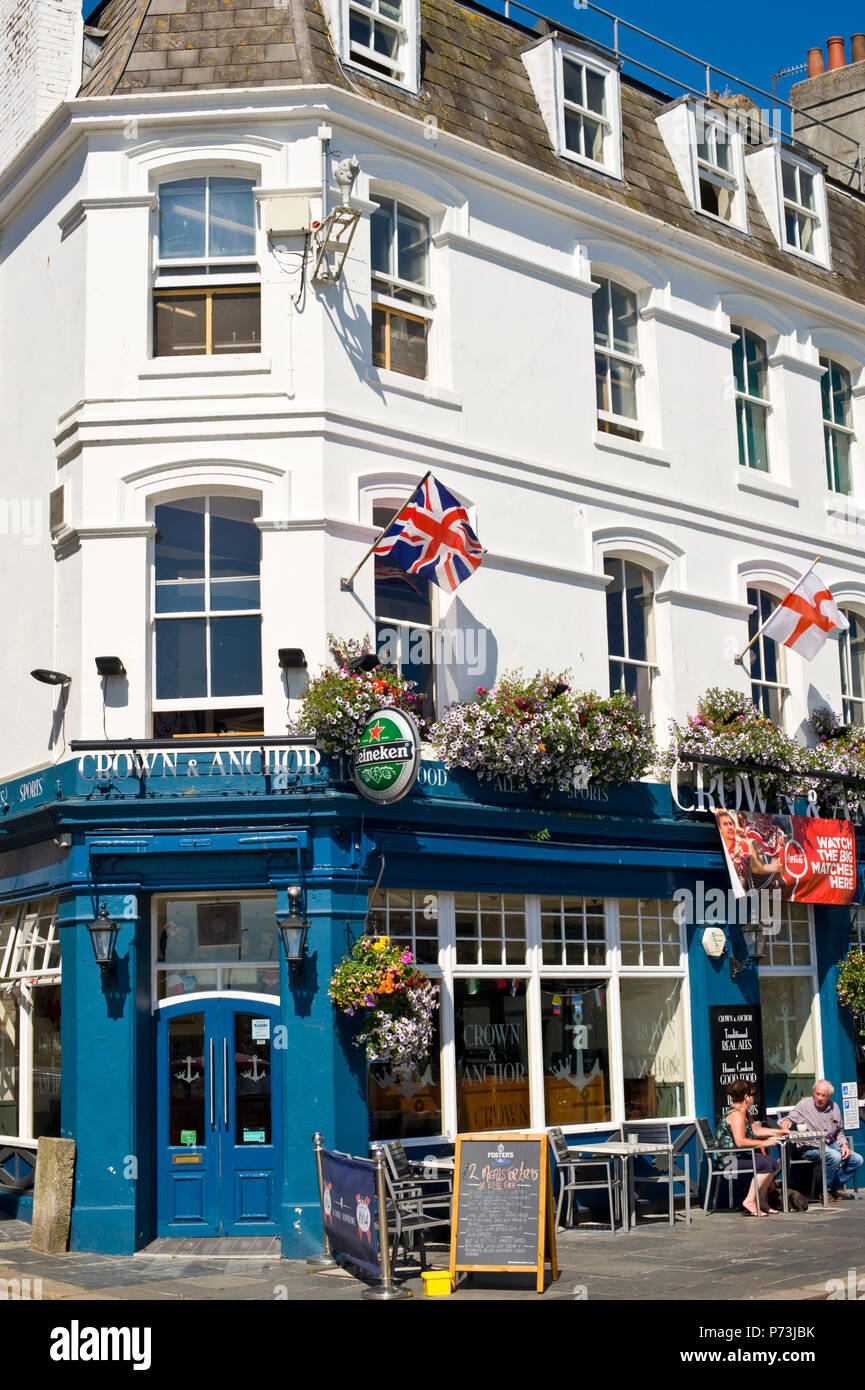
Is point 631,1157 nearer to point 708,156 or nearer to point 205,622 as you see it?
point 205,622

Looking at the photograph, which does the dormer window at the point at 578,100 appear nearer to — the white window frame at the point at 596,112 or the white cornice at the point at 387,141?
the white window frame at the point at 596,112

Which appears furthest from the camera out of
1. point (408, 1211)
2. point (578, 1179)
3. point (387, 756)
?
point (578, 1179)

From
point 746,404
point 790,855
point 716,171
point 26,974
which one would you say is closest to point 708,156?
point 716,171

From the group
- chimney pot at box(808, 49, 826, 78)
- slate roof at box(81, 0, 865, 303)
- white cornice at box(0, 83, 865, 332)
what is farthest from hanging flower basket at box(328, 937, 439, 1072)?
chimney pot at box(808, 49, 826, 78)

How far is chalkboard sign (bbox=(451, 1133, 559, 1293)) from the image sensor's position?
37.5ft

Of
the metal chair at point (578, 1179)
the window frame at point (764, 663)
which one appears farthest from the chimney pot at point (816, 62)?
the metal chair at point (578, 1179)

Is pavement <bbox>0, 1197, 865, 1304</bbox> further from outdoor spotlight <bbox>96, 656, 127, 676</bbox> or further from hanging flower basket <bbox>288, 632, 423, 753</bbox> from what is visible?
outdoor spotlight <bbox>96, 656, 127, 676</bbox>

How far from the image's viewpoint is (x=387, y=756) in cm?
1334

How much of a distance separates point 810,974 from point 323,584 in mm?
8095

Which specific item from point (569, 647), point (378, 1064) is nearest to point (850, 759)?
point (569, 647)

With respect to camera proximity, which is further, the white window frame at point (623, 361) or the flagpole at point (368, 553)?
the white window frame at point (623, 361)

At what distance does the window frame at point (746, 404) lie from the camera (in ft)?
62.7

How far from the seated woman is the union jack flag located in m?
5.92

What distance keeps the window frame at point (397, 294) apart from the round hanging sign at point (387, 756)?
12.9 ft
